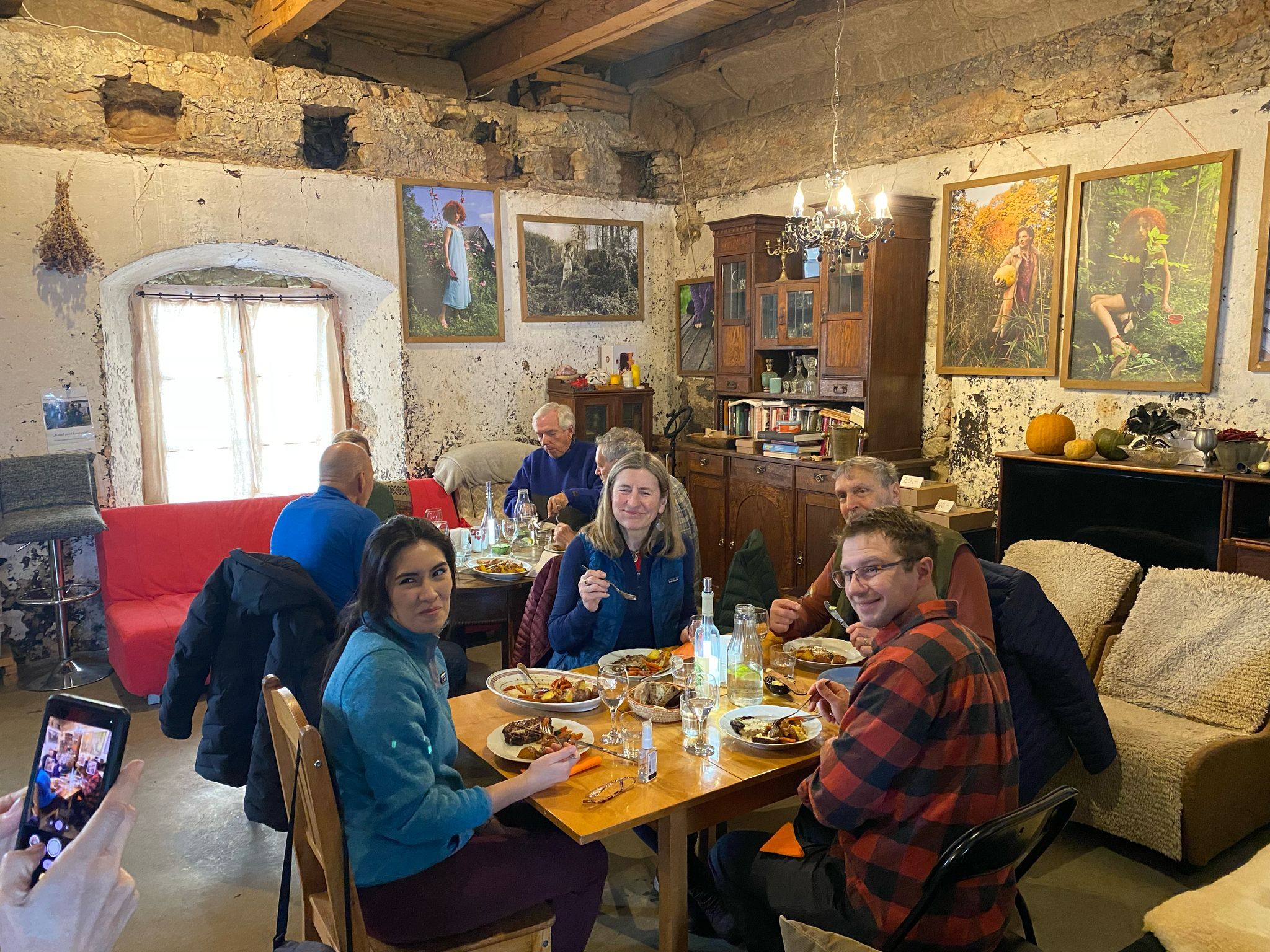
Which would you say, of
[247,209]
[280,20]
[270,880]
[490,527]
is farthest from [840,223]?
[247,209]

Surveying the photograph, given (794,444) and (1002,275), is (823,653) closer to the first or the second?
(794,444)

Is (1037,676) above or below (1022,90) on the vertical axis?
below

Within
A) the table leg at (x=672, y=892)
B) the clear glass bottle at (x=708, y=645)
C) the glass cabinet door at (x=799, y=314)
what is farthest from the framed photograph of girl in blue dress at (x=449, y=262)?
the table leg at (x=672, y=892)

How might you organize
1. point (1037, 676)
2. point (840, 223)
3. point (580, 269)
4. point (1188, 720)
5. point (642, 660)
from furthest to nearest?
point (580, 269), point (840, 223), point (1188, 720), point (642, 660), point (1037, 676)

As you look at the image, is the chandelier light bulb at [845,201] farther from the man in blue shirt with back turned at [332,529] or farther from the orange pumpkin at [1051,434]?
the man in blue shirt with back turned at [332,529]

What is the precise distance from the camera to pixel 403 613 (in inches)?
82.5

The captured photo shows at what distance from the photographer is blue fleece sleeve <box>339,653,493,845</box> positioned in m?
1.92

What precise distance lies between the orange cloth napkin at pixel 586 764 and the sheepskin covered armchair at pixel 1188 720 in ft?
6.82

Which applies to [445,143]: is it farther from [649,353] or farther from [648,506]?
[648,506]

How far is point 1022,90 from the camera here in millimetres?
5219

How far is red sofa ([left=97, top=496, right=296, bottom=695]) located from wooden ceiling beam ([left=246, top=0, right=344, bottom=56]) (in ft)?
9.23

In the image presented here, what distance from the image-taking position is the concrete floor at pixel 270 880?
2.85m

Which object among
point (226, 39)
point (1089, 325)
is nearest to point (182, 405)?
point (226, 39)

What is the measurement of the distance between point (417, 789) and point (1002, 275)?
4.74 m
